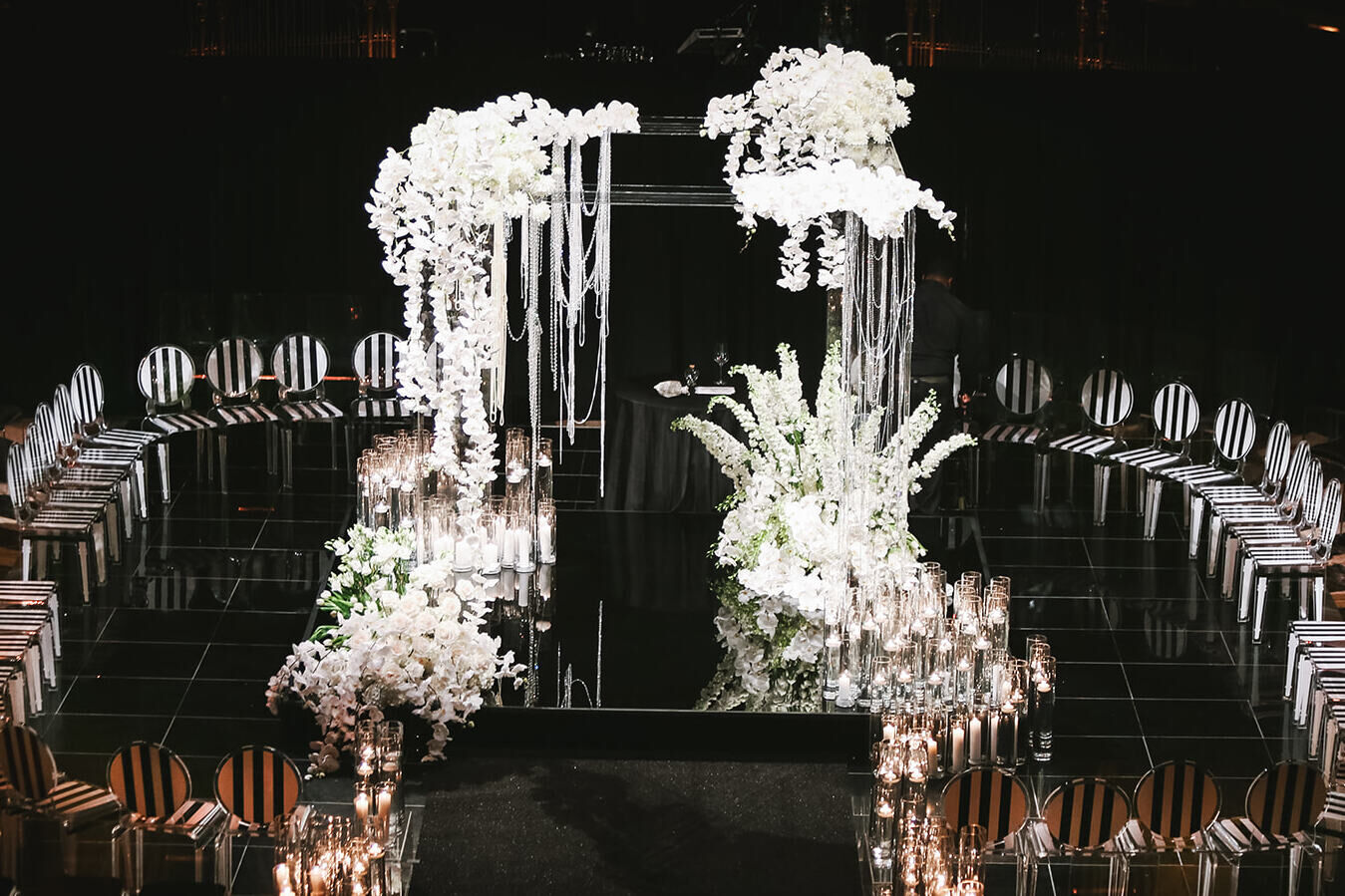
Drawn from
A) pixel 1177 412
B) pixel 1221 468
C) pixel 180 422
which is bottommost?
pixel 1221 468

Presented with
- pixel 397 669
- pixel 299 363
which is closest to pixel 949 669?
pixel 397 669

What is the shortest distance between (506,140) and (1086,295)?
6.61m

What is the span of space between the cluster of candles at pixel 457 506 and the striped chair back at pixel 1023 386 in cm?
375

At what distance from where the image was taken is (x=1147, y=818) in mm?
5703

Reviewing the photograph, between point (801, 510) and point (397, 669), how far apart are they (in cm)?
225

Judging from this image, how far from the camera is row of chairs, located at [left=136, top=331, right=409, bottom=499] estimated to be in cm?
1138

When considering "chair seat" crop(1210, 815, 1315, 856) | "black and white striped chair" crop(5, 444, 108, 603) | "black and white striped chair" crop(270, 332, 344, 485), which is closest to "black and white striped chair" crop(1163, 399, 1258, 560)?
"chair seat" crop(1210, 815, 1315, 856)

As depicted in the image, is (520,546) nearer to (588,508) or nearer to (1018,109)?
(588,508)

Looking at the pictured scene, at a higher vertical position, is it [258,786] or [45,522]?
[45,522]

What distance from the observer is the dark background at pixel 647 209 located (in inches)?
476

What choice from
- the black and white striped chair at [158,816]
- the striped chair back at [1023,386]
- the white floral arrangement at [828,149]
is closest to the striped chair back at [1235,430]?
the striped chair back at [1023,386]

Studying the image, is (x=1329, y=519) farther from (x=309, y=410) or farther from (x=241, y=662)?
(x=309, y=410)

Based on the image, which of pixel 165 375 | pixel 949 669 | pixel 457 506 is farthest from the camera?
pixel 165 375

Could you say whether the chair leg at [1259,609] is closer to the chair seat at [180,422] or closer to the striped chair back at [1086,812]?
the striped chair back at [1086,812]
